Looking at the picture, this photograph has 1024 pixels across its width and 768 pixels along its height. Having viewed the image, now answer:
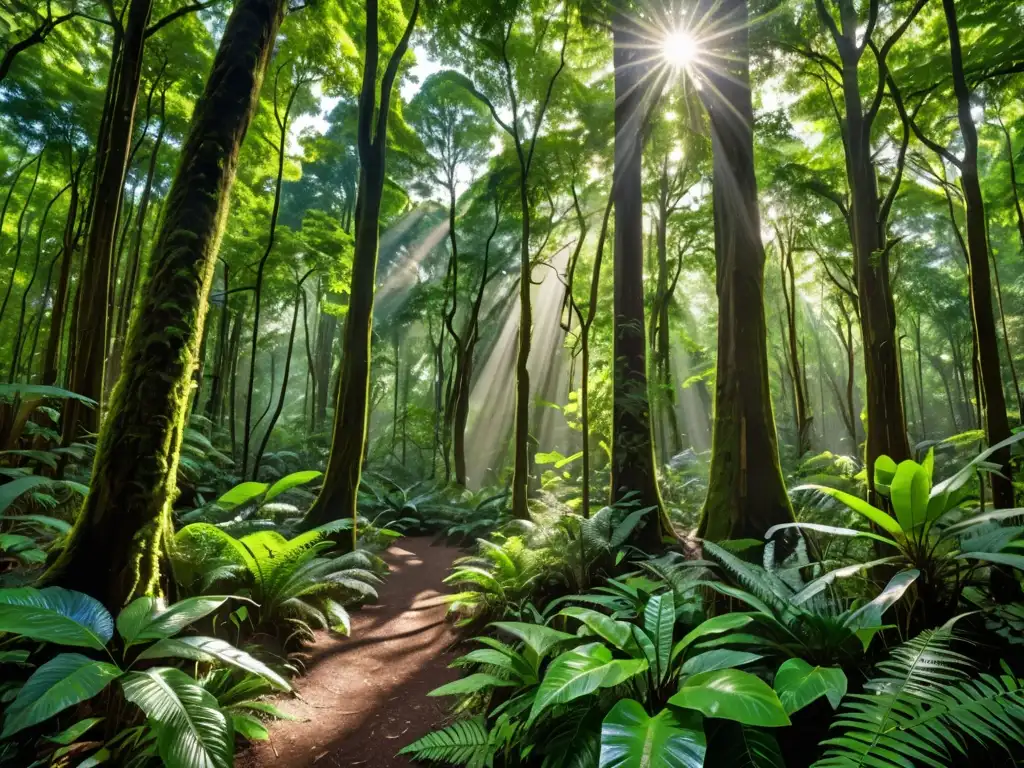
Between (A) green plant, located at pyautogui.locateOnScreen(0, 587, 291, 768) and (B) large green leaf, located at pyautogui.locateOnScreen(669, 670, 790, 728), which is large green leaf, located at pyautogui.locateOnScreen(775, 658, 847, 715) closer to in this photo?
(B) large green leaf, located at pyautogui.locateOnScreen(669, 670, 790, 728)

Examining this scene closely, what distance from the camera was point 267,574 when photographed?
14.8 feet

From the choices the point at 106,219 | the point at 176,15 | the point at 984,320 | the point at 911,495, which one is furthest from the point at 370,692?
the point at 176,15

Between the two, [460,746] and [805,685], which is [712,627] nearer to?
[805,685]

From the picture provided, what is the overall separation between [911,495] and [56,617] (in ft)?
15.7

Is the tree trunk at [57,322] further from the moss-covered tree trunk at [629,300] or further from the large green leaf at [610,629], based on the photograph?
the large green leaf at [610,629]

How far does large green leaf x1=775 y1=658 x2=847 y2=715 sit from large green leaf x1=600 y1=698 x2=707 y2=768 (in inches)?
16.3

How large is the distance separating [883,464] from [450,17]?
32.1ft

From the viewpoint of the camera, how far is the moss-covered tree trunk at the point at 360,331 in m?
6.88

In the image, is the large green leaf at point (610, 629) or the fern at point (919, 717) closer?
the fern at point (919, 717)

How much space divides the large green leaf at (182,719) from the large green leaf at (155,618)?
0.21 meters

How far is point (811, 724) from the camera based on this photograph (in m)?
2.40

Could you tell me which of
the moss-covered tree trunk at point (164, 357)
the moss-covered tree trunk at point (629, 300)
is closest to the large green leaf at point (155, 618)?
the moss-covered tree trunk at point (164, 357)

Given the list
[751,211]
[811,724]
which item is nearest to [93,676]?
[811,724]

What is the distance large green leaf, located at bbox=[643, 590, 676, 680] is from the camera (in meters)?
2.49
